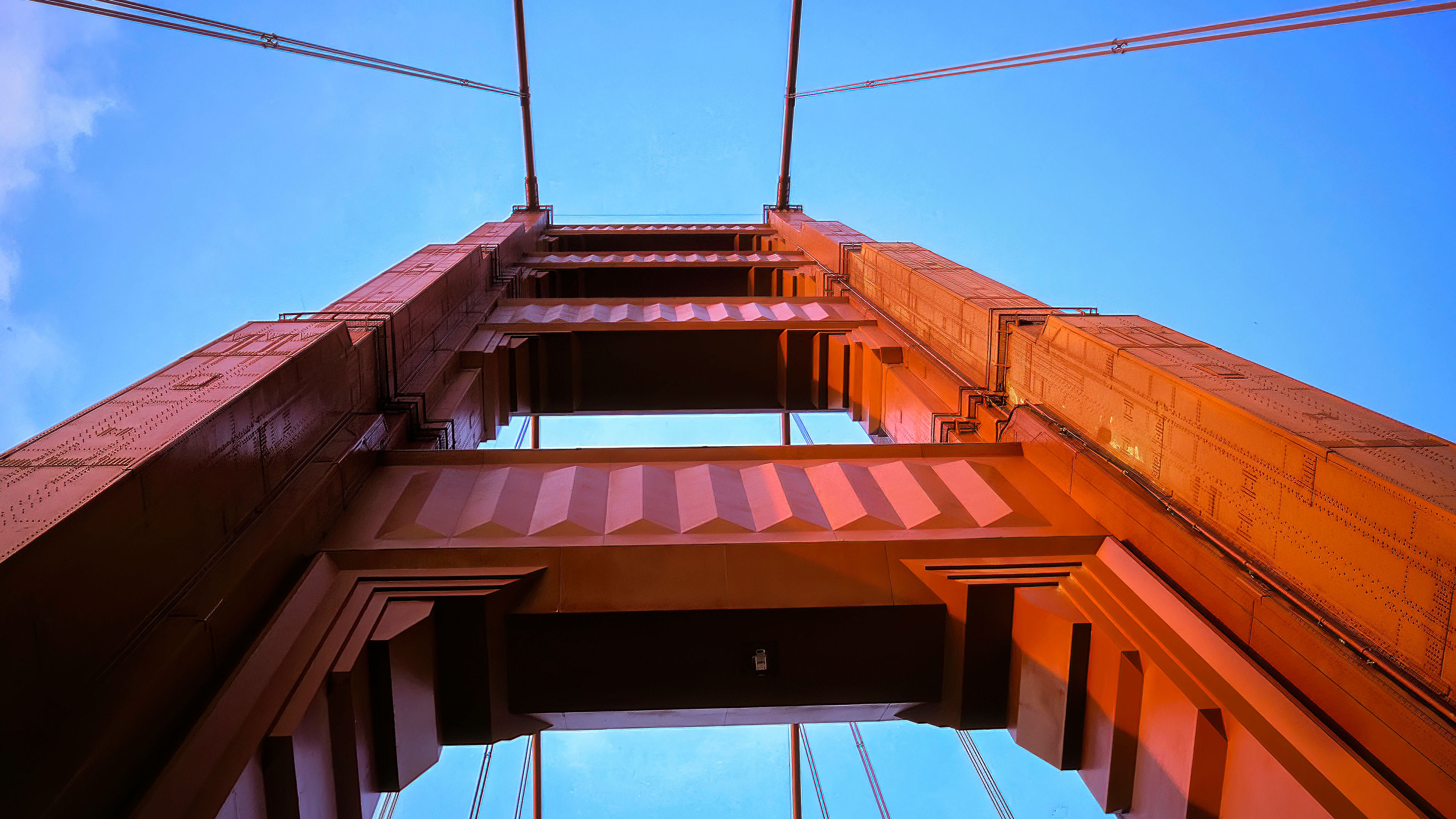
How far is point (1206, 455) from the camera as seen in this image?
17.3 ft

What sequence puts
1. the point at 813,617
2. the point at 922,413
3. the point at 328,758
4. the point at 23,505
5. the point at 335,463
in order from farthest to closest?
the point at 922,413, the point at 335,463, the point at 813,617, the point at 328,758, the point at 23,505

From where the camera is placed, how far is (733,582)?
5777 millimetres

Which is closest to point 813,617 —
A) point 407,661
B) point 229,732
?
point 407,661

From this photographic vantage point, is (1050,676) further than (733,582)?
No

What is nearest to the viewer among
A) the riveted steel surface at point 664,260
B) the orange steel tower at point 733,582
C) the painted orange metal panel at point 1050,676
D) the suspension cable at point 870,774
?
the orange steel tower at point 733,582

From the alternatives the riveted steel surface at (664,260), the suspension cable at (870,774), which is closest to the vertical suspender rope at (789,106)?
the riveted steel surface at (664,260)

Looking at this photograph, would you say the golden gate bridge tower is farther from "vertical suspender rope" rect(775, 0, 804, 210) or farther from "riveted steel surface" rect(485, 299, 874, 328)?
"vertical suspender rope" rect(775, 0, 804, 210)

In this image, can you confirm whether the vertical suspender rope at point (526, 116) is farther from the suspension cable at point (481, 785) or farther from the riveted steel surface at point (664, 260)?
the suspension cable at point (481, 785)

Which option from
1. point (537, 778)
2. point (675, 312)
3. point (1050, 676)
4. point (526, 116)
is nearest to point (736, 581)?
point (1050, 676)

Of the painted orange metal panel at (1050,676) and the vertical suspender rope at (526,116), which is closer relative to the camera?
the painted orange metal panel at (1050,676)

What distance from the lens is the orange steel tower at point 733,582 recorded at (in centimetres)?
362

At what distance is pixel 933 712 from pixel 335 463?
16.9 feet

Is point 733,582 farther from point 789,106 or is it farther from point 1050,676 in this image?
point 789,106

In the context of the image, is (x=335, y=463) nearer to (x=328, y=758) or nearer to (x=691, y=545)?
(x=328, y=758)
